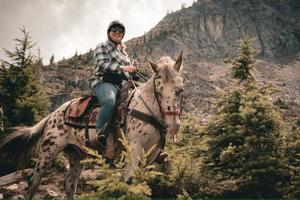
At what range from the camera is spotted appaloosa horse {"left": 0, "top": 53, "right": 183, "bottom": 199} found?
5.90 meters

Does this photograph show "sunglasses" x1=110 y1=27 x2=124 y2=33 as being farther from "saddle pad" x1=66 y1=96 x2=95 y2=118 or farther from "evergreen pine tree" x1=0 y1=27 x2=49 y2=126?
"evergreen pine tree" x1=0 y1=27 x2=49 y2=126

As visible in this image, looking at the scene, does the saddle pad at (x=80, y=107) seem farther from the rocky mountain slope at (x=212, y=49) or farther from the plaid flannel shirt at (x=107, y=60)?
the rocky mountain slope at (x=212, y=49)

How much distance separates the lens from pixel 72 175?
787 cm

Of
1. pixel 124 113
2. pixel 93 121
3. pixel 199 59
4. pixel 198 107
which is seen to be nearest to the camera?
pixel 124 113

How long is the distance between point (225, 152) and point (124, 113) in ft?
25.7

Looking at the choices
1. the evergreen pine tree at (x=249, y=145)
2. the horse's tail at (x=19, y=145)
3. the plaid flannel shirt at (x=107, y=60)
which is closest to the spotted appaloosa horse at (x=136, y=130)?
the horse's tail at (x=19, y=145)

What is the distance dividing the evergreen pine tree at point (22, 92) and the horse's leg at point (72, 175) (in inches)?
395

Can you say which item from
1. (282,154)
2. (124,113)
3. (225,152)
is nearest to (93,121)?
(124,113)

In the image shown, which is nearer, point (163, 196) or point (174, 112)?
point (174, 112)

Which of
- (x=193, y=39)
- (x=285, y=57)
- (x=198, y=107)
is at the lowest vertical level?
(x=198, y=107)

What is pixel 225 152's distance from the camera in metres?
13.5

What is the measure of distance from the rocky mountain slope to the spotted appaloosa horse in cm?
10463

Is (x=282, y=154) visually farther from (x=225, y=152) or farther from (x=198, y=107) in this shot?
(x=198, y=107)

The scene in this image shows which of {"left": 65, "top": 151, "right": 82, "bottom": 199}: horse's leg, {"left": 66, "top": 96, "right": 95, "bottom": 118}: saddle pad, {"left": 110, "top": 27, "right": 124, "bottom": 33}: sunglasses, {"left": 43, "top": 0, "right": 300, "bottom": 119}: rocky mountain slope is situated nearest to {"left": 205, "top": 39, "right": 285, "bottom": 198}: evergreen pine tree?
{"left": 65, "top": 151, "right": 82, "bottom": 199}: horse's leg
